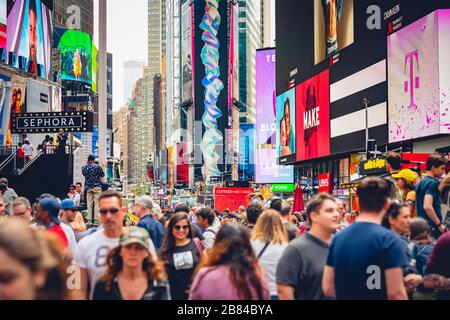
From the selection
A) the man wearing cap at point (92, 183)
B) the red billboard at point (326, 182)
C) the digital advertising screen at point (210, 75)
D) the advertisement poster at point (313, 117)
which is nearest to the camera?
the man wearing cap at point (92, 183)

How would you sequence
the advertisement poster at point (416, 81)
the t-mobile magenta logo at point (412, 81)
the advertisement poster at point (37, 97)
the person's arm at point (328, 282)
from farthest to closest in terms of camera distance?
the advertisement poster at point (37, 97)
the t-mobile magenta logo at point (412, 81)
the advertisement poster at point (416, 81)
the person's arm at point (328, 282)

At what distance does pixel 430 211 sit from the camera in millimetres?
9523

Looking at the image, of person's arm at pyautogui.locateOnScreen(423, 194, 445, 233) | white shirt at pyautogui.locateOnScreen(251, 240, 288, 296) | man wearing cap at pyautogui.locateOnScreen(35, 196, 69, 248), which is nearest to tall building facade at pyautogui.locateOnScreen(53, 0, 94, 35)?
man wearing cap at pyautogui.locateOnScreen(35, 196, 69, 248)

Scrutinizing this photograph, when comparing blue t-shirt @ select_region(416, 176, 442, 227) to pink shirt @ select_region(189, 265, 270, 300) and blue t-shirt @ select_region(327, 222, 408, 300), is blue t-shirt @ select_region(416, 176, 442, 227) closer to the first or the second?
blue t-shirt @ select_region(327, 222, 408, 300)

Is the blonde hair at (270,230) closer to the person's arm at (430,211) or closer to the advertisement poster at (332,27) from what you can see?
the person's arm at (430,211)

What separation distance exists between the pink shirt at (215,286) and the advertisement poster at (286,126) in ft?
156

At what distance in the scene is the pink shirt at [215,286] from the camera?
570cm

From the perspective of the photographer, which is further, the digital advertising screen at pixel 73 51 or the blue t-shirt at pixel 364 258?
the digital advertising screen at pixel 73 51

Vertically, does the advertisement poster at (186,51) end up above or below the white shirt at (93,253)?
above

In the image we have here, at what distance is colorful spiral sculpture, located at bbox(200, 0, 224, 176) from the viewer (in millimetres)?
161000

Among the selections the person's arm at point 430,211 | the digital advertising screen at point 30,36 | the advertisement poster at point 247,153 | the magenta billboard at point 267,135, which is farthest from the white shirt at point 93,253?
the advertisement poster at point 247,153

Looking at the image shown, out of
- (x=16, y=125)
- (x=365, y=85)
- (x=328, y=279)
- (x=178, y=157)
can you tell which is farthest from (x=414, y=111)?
(x=178, y=157)

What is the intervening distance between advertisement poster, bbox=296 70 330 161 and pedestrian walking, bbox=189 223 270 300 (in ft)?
126

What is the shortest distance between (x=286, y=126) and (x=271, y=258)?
47686mm
